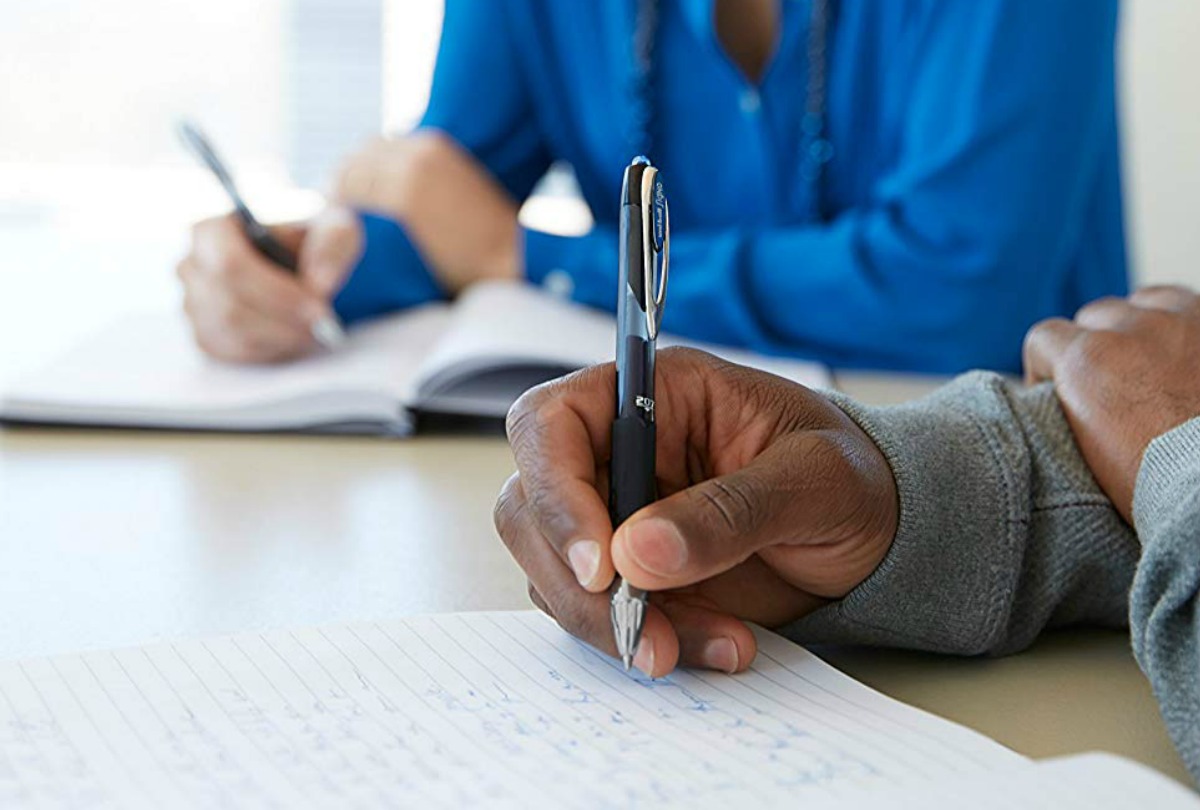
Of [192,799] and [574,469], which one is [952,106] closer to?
[574,469]

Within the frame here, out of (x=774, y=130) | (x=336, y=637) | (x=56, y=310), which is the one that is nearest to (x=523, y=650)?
(x=336, y=637)

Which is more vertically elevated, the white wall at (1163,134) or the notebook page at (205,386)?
the white wall at (1163,134)

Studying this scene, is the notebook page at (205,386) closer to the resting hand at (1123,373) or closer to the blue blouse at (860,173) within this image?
the blue blouse at (860,173)

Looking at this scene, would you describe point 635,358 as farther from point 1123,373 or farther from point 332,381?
point 332,381

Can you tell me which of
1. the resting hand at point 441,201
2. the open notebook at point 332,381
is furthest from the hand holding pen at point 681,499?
the resting hand at point 441,201

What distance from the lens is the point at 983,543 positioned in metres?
0.54

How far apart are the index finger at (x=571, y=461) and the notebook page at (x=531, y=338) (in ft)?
1.02

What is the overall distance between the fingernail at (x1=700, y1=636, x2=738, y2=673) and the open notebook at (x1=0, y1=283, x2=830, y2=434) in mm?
452

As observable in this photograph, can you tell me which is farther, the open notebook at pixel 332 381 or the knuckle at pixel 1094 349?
the open notebook at pixel 332 381

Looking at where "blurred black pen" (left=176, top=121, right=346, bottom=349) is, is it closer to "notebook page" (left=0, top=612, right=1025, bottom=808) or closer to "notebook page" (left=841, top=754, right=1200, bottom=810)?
"notebook page" (left=0, top=612, right=1025, bottom=808)

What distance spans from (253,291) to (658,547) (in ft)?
2.37

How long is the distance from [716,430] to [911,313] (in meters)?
0.68

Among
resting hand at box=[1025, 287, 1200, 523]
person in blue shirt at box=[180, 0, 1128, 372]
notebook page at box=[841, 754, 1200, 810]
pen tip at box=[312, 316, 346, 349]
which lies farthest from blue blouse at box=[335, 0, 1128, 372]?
notebook page at box=[841, 754, 1200, 810]

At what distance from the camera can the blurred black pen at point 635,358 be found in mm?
463
